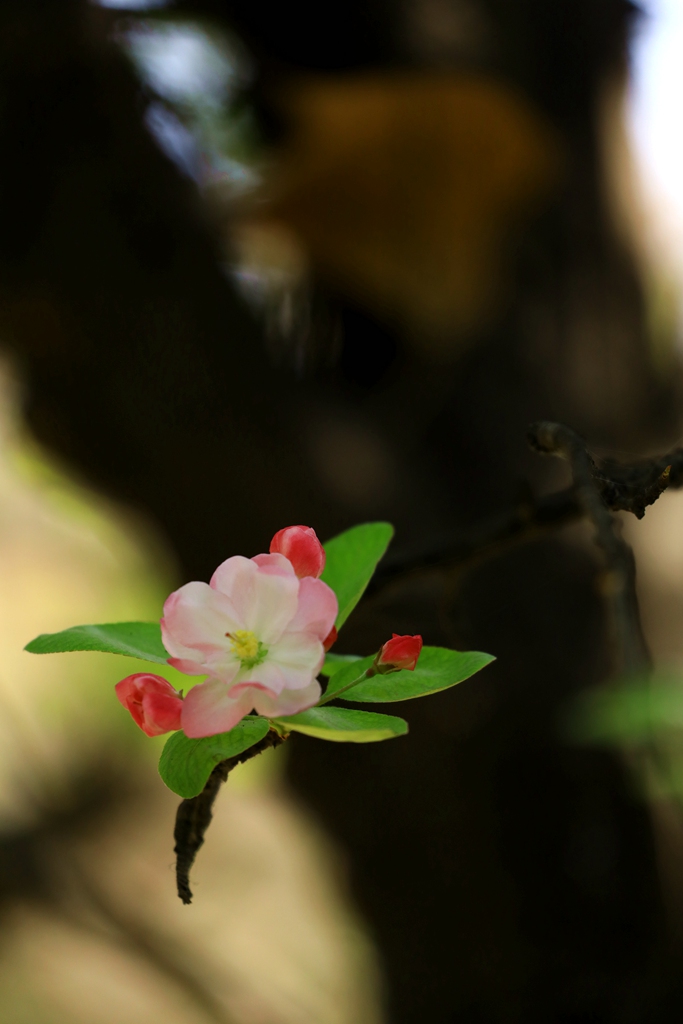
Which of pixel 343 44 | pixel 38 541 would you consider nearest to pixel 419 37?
pixel 343 44

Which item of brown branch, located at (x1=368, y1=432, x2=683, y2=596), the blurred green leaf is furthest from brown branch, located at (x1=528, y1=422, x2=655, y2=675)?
the blurred green leaf

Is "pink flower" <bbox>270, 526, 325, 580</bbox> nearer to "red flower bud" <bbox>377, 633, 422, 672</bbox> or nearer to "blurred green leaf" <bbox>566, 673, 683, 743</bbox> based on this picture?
"red flower bud" <bbox>377, 633, 422, 672</bbox>

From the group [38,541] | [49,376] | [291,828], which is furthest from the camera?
[38,541]

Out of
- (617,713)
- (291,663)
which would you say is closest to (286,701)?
(291,663)

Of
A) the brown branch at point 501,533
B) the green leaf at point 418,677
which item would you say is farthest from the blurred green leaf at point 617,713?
the green leaf at point 418,677

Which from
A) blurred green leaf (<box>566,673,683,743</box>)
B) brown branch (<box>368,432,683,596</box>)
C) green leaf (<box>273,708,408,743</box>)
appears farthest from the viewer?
blurred green leaf (<box>566,673,683,743</box>)

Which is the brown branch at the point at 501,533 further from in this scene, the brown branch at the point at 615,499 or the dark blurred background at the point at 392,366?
the dark blurred background at the point at 392,366

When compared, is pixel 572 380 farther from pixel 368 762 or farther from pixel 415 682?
pixel 415 682
